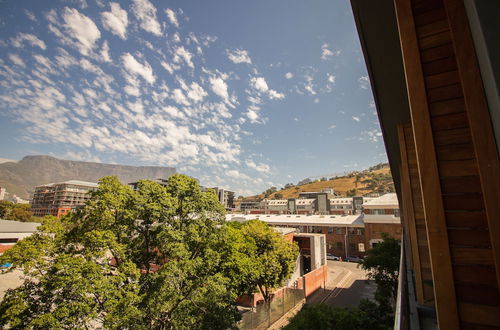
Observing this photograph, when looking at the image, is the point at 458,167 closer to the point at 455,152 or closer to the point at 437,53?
the point at 455,152

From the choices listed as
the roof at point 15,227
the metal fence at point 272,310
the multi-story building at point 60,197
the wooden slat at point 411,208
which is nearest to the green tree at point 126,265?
the metal fence at point 272,310

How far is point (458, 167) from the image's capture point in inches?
64.0

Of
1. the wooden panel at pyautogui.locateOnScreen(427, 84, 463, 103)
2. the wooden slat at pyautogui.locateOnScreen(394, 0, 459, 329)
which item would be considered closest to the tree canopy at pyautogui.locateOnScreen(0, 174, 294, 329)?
the wooden slat at pyautogui.locateOnScreen(394, 0, 459, 329)

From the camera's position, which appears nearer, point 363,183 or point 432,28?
point 432,28

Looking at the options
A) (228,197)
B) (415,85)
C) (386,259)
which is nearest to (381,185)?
(228,197)

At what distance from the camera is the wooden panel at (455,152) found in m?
1.60

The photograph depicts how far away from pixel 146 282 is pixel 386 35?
916cm

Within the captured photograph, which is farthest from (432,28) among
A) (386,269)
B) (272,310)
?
(272,310)

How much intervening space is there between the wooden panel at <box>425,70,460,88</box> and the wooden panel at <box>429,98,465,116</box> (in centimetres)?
14

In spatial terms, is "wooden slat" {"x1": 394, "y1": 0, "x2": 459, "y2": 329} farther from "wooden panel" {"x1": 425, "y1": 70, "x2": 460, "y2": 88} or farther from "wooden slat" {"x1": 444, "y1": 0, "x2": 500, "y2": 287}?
"wooden slat" {"x1": 444, "y1": 0, "x2": 500, "y2": 287}

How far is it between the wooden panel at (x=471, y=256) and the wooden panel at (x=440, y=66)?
4.12ft

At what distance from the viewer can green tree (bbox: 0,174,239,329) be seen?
6.05 m

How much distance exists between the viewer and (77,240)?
729 cm

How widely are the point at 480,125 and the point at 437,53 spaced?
0.66 metres
